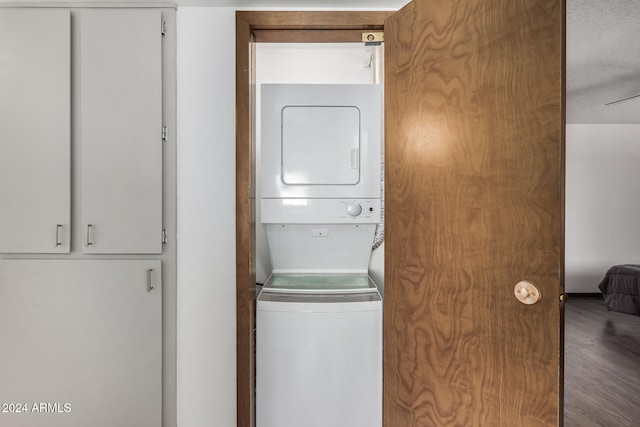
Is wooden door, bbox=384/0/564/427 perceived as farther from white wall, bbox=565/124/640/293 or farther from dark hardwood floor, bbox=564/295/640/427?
white wall, bbox=565/124/640/293

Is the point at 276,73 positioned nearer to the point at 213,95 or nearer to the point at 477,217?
the point at 213,95

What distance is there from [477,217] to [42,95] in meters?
2.01

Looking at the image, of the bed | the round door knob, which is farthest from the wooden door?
the bed

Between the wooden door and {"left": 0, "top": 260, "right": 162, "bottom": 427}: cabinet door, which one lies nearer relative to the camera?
the wooden door

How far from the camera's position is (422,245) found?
1.26 meters

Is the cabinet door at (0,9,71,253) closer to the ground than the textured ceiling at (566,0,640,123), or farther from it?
closer to the ground

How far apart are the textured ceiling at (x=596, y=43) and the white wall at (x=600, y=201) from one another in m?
0.76

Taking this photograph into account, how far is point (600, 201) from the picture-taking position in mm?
5012

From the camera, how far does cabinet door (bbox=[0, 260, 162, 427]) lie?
4.73ft

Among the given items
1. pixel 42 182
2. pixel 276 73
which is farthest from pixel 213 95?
pixel 42 182

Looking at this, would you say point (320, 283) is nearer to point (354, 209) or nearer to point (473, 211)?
point (354, 209)

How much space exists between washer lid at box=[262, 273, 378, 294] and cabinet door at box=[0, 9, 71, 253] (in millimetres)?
1059

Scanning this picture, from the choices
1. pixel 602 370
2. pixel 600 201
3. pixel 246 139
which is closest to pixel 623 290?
pixel 600 201

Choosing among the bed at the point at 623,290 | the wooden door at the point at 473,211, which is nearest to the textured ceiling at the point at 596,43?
the wooden door at the point at 473,211
